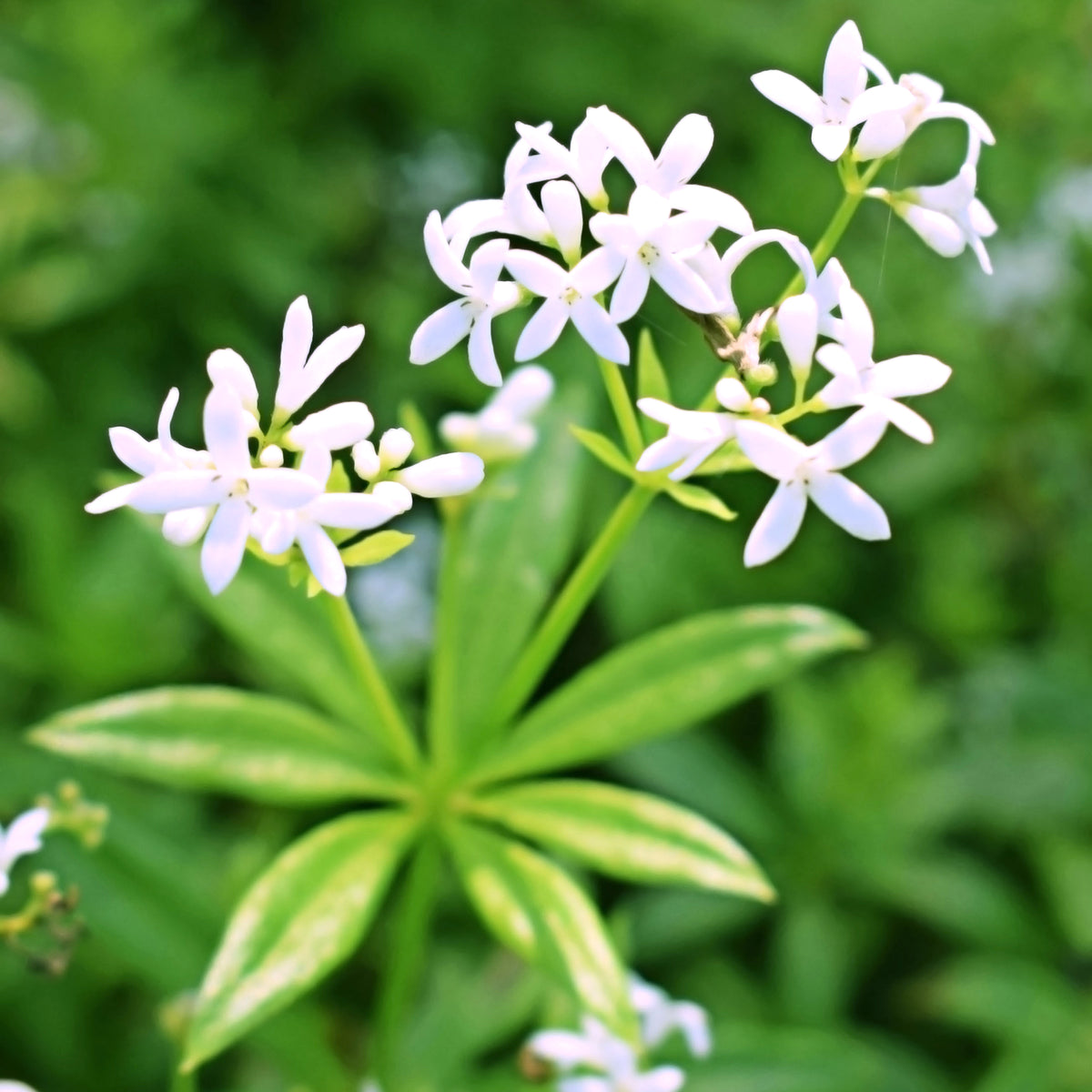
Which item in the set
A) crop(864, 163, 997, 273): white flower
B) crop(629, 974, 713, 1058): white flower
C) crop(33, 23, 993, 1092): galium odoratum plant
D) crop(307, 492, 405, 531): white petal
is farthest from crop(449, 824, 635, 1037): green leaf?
crop(864, 163, 997, 273): white flower

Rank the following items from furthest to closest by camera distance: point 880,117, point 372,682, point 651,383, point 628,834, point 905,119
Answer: point 628,834, point 372,682, point 651,383, point 905,119, point 880,117

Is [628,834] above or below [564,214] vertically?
below

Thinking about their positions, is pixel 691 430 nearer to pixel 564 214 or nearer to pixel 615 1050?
pixel 564 214

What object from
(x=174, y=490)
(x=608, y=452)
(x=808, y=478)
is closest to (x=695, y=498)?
(x=608, y=452)

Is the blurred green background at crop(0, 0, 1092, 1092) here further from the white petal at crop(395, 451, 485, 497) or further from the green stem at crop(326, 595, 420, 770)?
the white petal at crop(395, 451, 485, 497)

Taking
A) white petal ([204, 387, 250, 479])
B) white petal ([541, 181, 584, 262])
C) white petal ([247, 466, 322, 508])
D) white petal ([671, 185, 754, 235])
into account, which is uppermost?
white petal ([541, 181, 584, 262])

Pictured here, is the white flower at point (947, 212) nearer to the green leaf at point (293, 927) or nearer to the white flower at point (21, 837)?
the green leaf at point (293, 927)
